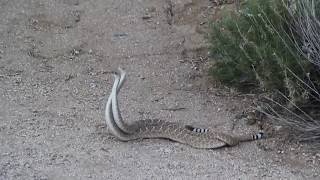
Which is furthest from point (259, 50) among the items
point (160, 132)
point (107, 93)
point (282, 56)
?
point (107, 93)

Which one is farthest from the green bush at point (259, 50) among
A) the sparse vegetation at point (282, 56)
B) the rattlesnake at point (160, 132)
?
the rattlesnake at point (160, 132)

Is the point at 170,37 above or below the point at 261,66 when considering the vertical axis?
below

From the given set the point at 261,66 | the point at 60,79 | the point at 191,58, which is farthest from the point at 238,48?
the point at 60,79

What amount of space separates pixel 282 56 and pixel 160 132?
1.32 meters

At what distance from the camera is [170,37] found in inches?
359

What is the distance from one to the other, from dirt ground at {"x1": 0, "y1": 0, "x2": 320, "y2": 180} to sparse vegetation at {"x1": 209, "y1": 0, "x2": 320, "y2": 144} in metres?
0.29

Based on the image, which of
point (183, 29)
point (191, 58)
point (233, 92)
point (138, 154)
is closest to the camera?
point (138, 154)

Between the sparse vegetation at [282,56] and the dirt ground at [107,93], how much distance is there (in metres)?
0.29

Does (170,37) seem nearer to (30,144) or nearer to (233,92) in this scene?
(233,92)

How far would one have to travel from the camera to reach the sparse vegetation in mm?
6527

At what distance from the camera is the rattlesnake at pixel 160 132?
6430 mm

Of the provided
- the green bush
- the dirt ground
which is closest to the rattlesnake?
the dirt ground

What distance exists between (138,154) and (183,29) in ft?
10.8

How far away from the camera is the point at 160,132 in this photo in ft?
21.8
